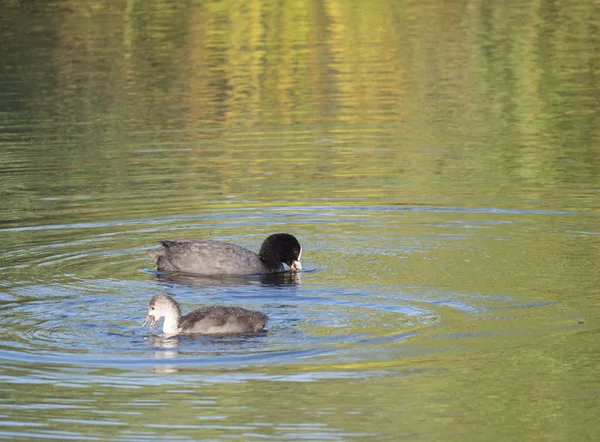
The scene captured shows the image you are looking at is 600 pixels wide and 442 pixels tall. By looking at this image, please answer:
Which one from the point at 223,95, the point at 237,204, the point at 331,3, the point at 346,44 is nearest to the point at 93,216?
the point at 237,204

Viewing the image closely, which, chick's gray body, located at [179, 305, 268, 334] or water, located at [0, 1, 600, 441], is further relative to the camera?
chick's gray body, located at [179, 305, 268, 334]

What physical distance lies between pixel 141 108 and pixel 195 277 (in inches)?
500

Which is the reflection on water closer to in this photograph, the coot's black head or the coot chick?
the coot's black head

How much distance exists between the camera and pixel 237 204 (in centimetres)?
1753

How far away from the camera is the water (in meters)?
9.78

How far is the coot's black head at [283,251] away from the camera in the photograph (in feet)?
47.3

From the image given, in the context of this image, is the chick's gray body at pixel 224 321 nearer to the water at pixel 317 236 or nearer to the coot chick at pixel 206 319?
the coot chick at pixel 206 319

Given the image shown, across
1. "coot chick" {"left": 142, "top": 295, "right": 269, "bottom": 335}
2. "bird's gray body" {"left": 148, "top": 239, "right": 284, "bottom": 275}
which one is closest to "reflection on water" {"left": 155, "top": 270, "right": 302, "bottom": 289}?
"bird's gray body" {"left": 148, "top": 239, "right": 284, "bottom": 275}

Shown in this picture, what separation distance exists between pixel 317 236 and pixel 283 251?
1.36 metres

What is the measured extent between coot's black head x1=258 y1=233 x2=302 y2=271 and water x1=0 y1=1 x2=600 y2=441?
164mm

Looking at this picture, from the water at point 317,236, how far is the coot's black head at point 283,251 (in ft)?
0.54

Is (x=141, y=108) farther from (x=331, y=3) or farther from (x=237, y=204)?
(x=331, y=3)

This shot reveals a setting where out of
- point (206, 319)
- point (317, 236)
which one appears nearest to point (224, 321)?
point (206, 319)

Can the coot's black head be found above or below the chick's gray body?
above
